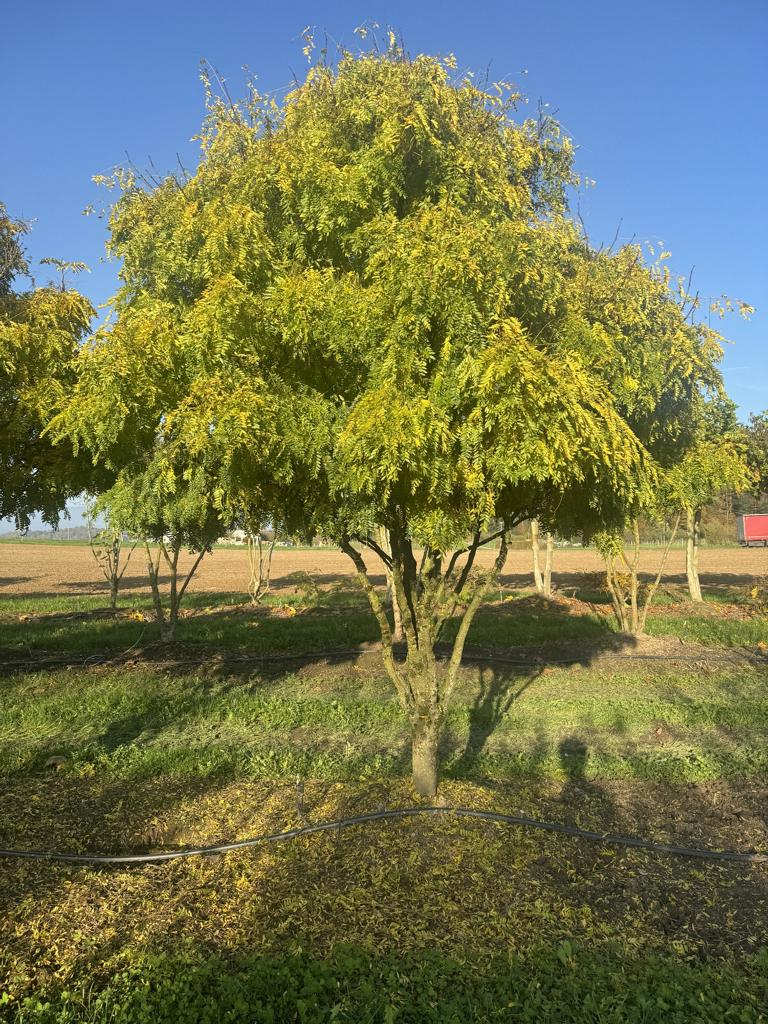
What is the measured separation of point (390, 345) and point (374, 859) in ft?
11.6

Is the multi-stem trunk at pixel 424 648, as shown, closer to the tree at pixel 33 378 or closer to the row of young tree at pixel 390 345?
the row of young tree at pixel 390 345

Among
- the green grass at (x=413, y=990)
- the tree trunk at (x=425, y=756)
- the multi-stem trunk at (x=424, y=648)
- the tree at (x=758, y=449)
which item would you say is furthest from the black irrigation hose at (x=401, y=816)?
the tree at (x=758, y=449)

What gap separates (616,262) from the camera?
6.37 meters

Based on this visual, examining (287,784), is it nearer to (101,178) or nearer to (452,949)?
(452,949)

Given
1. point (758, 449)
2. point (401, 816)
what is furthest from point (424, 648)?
point (758, 449)

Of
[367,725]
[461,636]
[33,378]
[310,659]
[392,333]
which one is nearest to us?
[392,333]

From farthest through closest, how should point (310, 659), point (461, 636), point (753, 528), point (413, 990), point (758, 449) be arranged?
1. point (753, 528)
2. point (758, 449)
3. point (310, 659)
4. point (461, 636)
5. point (413, 990)

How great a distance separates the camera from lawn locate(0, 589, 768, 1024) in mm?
3447

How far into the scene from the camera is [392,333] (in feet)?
14.7

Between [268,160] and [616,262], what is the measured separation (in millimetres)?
3209

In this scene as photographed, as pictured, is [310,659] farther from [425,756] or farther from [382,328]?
[382,328]

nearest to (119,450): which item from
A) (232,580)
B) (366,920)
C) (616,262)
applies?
(366,920)

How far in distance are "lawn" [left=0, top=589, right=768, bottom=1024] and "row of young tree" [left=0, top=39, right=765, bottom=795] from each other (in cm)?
133

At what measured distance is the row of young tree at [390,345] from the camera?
4371mm
